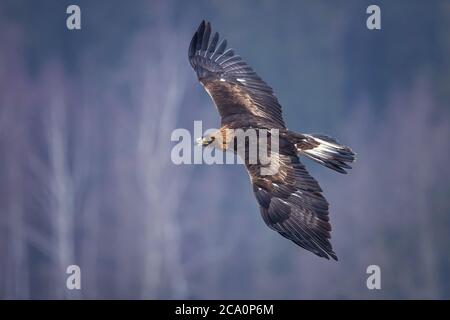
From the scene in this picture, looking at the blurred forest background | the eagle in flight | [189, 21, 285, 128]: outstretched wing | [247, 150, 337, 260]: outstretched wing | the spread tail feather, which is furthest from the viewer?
the blurred forest background

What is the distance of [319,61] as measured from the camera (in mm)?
37812

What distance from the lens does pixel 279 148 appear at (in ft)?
49.5

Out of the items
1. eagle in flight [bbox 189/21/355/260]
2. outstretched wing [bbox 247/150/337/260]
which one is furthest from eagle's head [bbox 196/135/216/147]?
outstretched wing [bbox 247/150/337/260]

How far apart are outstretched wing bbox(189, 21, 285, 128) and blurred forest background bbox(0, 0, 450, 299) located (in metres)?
12.9

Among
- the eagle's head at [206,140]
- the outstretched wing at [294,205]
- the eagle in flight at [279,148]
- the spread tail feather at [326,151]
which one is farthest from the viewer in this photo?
the eagle's head at [206,140]

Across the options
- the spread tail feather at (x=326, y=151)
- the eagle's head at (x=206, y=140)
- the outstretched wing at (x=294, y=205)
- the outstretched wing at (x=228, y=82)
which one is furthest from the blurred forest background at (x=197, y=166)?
the outstretched wing at (x=294, y=205)

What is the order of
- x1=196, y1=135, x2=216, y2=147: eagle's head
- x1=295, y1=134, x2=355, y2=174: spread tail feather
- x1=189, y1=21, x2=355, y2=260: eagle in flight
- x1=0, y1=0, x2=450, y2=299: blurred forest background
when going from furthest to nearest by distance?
x1=0, y1=0, x2=450, y2=299: blurred forest background, x1=196, y1=135, x2=216, y2=147: eagle's head, x1=295, y1=134, x2=355, y2=174: spread tail feather, x1=189, y1=21, x2=355, y2=260: eagle in flight

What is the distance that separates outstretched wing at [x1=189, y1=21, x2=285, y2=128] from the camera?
1647 cm

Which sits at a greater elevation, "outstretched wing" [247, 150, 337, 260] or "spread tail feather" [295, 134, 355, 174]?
"spread tail feather" [295, 134, 355, 174]

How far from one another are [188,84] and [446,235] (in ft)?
27.9

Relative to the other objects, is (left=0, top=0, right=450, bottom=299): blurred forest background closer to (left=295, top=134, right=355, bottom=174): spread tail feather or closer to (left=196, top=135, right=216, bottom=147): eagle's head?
(left=196, top=135, right=216, bottom=147): eagle's head

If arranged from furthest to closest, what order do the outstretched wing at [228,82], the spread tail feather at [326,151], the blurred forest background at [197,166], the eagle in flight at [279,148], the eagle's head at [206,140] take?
the blurred forest background at [197,166] < the outstretched wing at [228,82] < the eagle's head at [206,140] < the spread tail feather at [326,151] < the eagle in flight at [279,148]

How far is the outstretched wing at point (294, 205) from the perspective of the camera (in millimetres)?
14141

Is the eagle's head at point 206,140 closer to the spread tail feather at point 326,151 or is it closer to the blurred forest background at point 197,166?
the spread tail feather at point 326,151
